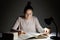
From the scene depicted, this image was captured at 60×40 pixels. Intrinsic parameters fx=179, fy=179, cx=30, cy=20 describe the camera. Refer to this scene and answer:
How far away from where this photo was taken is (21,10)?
3.70 m

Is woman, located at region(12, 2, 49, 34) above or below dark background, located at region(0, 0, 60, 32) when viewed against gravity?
below

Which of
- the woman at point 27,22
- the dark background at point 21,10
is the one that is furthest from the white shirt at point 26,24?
the dark background at point 21,10

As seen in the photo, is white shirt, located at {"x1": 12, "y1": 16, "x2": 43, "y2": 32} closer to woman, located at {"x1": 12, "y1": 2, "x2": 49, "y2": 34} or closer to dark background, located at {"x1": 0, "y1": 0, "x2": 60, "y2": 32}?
woman, located at {"x1": 12, "y1": 2, "x2": 49, "y2": 34}

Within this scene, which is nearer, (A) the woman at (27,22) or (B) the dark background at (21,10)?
(A) the woman at (27,22)

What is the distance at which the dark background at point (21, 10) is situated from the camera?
356 centimetres

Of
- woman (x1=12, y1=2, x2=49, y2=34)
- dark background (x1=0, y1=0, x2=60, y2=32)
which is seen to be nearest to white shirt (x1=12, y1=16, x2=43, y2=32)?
woman (x1=12, y1=2, x2=49, y2=34)

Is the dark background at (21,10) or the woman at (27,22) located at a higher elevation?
the dark background at (21,10)

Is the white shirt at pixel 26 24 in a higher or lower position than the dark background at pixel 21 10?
lower

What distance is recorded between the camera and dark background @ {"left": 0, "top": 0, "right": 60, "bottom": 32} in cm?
356

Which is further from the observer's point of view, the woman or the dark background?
the dark background

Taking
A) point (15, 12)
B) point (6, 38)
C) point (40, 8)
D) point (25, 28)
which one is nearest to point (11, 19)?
point (15, 12)

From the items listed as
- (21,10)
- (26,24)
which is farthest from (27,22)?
(21,10)

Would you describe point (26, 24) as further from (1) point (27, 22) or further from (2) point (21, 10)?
(2) point (21, 10)

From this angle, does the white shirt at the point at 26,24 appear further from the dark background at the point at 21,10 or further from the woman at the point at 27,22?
the dark background at the point at 21,10
